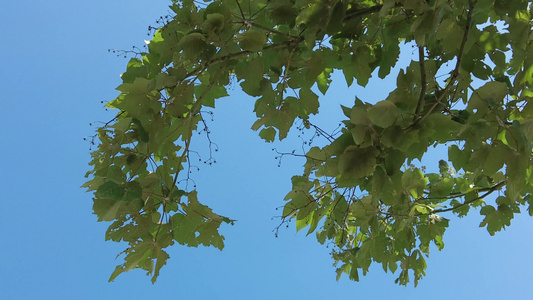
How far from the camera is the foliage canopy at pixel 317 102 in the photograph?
1.46m

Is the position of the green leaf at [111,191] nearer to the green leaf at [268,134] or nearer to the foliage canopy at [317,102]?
the foliage canopy at [317,102]

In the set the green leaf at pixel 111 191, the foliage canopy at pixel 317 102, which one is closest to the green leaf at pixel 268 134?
the foliage canopy at pixel 317 102

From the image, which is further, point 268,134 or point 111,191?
point 268,134

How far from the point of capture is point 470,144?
1538mm

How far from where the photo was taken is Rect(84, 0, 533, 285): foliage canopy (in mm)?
1463

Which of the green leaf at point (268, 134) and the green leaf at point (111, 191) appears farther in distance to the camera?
the green leaf at point (268, 134)

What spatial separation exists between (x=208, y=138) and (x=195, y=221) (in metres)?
0.41

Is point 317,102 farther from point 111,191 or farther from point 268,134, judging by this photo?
point 111,191

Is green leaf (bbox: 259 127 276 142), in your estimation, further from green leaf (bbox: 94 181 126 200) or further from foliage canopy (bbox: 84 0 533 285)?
green leaf (bbox: 94 181 126 200)

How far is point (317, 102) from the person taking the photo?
2055 millimetres

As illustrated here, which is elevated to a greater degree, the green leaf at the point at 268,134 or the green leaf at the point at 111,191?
the green leaf at the point at 268,134

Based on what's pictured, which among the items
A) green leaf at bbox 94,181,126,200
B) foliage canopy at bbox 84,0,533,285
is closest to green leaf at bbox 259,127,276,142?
foliage canopy at bbox 84,0,533,285

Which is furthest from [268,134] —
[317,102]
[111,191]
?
→ [111,191]

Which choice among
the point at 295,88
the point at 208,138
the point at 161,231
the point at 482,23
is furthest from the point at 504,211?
the point at 161,231
